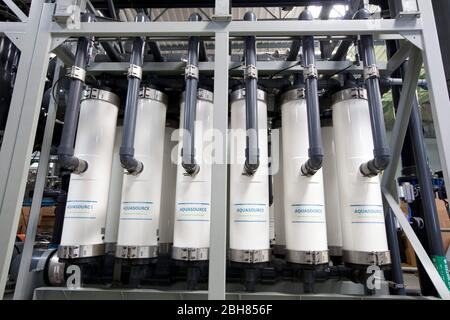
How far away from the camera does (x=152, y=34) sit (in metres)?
1.01

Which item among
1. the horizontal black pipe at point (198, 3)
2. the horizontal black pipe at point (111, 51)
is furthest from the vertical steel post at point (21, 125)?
the horizontal black pipe at point (198, 3)

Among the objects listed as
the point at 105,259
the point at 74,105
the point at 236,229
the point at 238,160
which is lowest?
the point at 105,259

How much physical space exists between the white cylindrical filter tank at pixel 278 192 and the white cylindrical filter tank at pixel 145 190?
0.51m

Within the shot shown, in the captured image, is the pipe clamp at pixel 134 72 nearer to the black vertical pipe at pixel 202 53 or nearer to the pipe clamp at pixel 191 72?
the pipe clamp at pixel 191 72

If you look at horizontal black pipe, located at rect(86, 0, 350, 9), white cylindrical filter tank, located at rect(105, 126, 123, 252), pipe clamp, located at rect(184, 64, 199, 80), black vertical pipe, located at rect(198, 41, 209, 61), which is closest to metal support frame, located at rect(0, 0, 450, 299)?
pipe clamp, located at rect(184, 64, 199, 80)

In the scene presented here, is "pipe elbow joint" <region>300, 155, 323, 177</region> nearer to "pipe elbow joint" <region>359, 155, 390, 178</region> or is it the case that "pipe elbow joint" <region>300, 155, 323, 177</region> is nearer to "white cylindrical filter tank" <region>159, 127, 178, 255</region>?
"pipe elbow joint" <region>359, 155, 390, 178</region>

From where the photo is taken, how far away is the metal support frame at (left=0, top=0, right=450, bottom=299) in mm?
853

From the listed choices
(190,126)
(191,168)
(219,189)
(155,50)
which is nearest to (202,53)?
(155,50)

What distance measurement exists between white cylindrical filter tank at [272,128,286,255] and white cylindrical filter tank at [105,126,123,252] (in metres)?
0.70

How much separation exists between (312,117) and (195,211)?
0.54 m

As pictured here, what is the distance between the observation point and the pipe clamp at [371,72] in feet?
3.22
